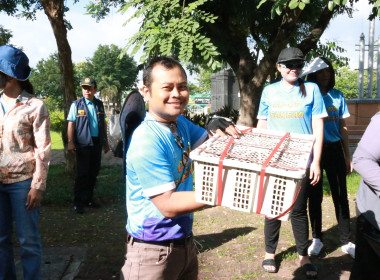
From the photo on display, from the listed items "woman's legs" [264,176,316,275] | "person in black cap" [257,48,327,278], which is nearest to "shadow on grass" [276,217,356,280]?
"woman's legs" [264,176,316,275]

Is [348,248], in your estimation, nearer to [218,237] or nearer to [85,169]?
[218,237]

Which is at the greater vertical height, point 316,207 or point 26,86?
point 26,86

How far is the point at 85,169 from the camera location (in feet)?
18.9

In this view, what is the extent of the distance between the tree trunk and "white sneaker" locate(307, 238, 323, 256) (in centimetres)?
544

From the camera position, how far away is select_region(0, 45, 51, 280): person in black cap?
8.79 feet

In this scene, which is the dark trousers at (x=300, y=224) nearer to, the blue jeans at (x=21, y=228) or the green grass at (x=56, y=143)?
the blue jeans at (x=21, y=228)

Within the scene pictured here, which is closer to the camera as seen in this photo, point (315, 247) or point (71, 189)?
point (315, 247)

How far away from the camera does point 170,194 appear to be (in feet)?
5.14

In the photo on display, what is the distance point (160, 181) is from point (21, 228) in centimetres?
169

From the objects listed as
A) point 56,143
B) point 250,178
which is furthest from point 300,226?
point 56,143

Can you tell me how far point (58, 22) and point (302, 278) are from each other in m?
6.58

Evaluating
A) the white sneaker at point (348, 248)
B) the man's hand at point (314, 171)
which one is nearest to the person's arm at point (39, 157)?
the man's hand at point (314, 171)

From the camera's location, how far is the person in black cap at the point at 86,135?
5594 millimetres

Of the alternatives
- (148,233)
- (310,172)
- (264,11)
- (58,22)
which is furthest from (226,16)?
(148,233)
